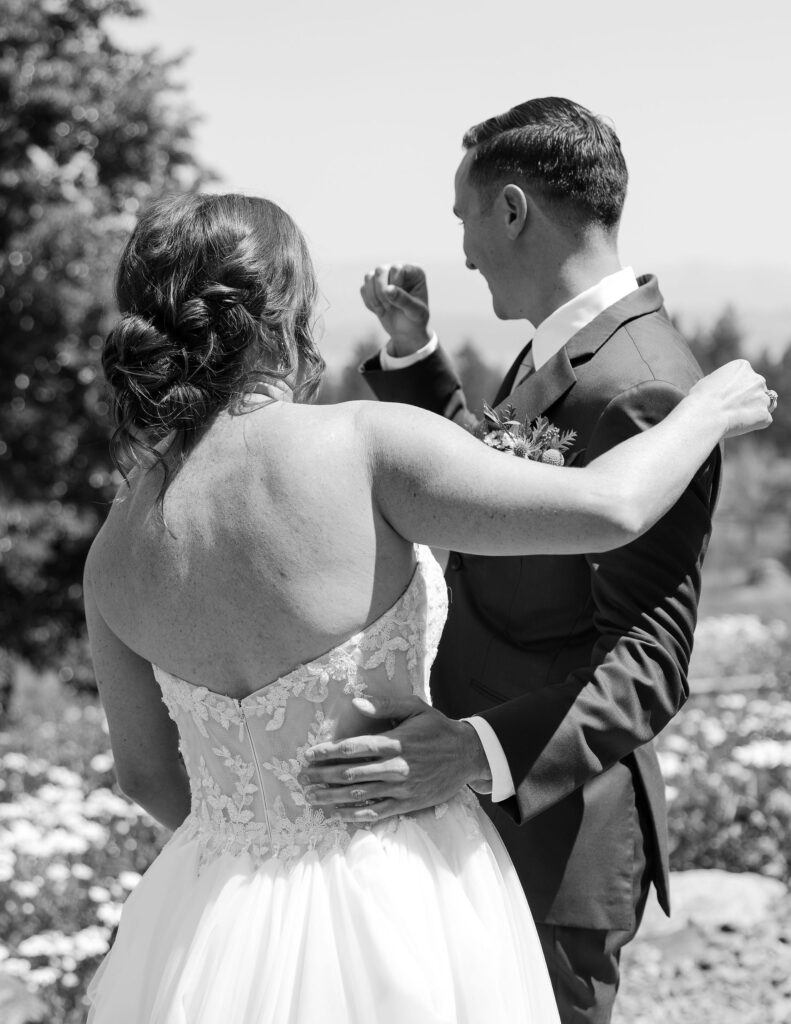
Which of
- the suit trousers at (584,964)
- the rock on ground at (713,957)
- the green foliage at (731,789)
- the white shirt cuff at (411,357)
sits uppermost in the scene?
the white shirt cuff at (411,357)

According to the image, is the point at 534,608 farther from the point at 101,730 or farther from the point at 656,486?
the point at 101,730

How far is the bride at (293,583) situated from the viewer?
2.02 meters

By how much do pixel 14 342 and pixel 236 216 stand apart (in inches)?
548

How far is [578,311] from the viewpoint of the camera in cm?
279

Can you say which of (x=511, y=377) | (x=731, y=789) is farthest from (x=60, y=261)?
(x=511, y=377)

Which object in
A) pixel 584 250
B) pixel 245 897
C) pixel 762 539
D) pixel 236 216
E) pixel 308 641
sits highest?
pixel 236 216

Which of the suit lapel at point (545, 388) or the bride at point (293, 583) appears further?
the suit lapel at point (545, 388)

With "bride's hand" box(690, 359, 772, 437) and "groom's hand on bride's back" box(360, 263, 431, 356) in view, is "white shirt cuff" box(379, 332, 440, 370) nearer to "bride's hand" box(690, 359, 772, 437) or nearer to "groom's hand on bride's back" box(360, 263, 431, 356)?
"groom's hand on bride's back" box(360, 263, 431, 356)

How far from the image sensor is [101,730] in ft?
27.5

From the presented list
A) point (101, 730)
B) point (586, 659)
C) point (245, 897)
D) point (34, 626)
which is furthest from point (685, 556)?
point (34, 626)

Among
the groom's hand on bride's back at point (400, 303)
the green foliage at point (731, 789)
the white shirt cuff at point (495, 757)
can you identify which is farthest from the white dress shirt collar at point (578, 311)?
the green foliage at point (731, 789)

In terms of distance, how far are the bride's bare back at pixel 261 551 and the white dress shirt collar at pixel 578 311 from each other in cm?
88

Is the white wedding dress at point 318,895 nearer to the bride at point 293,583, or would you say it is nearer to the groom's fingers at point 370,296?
the bride at point 293,583

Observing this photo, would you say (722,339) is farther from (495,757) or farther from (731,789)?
(495,757)
